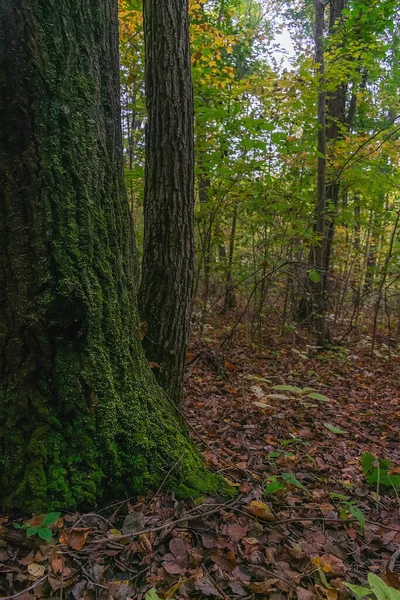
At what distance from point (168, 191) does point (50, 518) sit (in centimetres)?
222

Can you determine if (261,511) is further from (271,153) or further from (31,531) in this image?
(271,153)

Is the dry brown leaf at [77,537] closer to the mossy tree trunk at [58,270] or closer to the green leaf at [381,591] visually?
the mossy tree trunk at [58,270]

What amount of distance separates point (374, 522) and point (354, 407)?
2.30 metres

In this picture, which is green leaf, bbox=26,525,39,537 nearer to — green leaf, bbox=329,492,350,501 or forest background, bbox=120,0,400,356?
green leaf, bbox=329,492,350,501

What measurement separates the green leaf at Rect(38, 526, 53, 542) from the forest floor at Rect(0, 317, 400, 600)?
0.05 m

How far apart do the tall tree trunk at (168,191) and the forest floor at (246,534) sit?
82 centimetres

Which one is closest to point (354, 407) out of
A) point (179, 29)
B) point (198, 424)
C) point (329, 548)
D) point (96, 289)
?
point (198, 424)

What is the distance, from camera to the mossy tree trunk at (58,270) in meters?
1.66

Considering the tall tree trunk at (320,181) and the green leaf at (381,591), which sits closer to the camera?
the green leaf at (381,591)

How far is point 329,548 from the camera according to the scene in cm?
184

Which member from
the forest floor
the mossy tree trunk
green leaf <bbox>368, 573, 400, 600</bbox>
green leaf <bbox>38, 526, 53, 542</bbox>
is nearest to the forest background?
the forest floor

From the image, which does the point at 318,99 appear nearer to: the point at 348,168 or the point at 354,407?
the point at 348,168

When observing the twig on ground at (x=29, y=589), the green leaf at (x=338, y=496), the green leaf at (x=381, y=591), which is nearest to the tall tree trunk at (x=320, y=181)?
the green leaf at (x=338, y=496)

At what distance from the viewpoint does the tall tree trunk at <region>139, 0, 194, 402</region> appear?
111 inches
